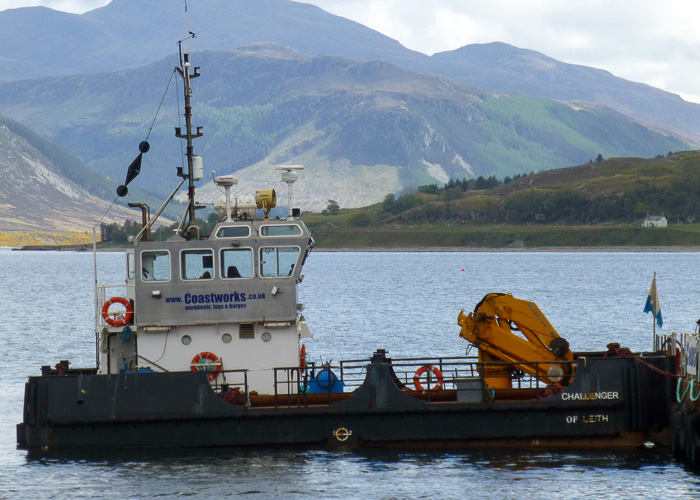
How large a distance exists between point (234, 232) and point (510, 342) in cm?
635

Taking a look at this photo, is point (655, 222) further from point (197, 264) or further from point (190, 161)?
point (197, 264)

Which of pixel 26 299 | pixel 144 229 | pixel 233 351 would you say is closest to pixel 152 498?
pixel 233 351

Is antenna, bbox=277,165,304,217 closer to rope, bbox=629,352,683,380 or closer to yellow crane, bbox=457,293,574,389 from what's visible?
yellow crane, bbox=457,293,574,389

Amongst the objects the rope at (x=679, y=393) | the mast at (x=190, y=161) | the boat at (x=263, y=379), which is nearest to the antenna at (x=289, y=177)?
the boat at (x=263, y=379)

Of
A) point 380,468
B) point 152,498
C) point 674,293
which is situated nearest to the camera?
point 152,498

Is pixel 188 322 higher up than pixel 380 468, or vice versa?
pixel 188 322

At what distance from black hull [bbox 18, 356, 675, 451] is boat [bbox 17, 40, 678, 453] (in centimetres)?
3

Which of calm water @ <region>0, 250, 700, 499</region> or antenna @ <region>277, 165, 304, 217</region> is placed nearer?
calm water @ <region>0, 250, 700, 499</region>

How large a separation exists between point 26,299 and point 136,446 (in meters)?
68.1

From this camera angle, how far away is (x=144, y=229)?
21547 mm

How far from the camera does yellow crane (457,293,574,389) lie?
21500mm

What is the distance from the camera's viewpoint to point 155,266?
2162 cm

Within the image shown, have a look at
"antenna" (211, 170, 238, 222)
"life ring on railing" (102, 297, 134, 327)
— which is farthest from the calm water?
"antenna" (211, 170, 238, 222)

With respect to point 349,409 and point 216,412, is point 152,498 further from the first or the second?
point 349,409
